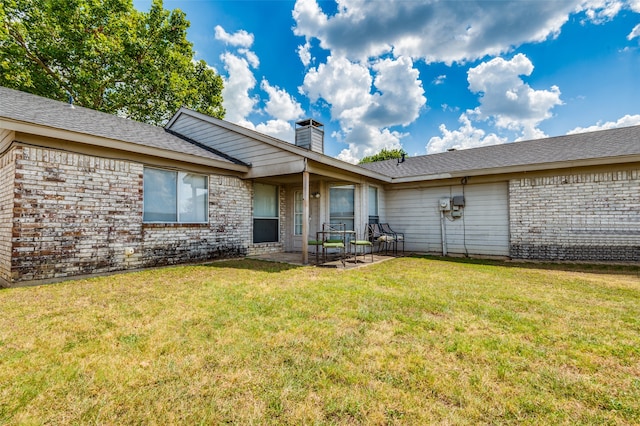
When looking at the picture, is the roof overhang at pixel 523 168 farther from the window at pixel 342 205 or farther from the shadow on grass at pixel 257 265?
the shadow on grass at pixel 257 265

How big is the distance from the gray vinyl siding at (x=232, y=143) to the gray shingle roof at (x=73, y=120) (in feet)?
2.44

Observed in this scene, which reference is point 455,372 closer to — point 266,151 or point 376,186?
point 266,151

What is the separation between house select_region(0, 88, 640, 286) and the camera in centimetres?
475

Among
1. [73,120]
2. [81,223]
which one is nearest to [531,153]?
[81,223]

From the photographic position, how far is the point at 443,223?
901 cm

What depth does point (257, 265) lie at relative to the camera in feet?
21.6

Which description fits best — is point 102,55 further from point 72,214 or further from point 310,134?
point 72,214

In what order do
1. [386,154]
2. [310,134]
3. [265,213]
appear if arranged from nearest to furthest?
[265,213] → [310,134] → [386,154]

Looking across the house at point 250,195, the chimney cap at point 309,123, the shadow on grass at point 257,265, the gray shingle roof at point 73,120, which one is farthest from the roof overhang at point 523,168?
the gray shingle roof at point 73,120

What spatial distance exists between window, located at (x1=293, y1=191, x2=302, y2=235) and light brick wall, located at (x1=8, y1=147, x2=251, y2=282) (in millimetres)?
3397

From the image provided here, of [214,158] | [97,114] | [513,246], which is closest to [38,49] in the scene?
[97,114]

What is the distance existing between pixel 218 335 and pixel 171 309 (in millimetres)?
1096

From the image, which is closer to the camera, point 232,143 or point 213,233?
point 213,233

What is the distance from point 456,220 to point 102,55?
57.8 ft
